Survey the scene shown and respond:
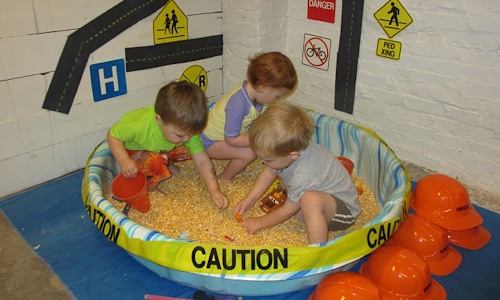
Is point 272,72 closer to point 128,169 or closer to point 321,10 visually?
point 128,169

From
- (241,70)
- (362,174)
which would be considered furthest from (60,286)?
(241,70)

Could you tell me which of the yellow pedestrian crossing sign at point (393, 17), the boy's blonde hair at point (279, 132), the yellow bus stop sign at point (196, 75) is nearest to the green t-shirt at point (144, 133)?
the boy's blonde hair at point (279, 132)

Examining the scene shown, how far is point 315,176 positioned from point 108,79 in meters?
1.36

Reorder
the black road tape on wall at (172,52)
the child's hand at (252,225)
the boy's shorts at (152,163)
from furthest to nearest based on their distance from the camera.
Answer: the black road tape on wall at (172,52), the boy's shorts at (152,163), the child's hand at (252,225)

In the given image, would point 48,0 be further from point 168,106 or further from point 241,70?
point 241,70

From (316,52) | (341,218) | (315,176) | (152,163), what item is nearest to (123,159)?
(152,163)

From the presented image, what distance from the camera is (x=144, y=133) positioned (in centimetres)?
208

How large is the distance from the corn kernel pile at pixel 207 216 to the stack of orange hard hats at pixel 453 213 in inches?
11.0

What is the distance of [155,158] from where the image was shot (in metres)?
2.20

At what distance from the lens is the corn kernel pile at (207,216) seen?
197cm

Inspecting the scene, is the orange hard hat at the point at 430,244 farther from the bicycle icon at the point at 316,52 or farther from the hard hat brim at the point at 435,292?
the bicycle icon at the point at 316,52

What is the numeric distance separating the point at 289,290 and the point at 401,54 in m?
1.48

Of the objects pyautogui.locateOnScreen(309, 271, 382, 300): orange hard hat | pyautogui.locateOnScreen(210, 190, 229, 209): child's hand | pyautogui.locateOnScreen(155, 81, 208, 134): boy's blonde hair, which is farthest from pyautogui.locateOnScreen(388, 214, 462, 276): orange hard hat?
pyautogui.locateOnScreen(155, 81, 208, 134): boy's blonde hair

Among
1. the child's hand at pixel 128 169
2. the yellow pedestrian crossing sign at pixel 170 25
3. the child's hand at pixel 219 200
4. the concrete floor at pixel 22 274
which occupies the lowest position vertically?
the concrete floor at pixel 22 274
